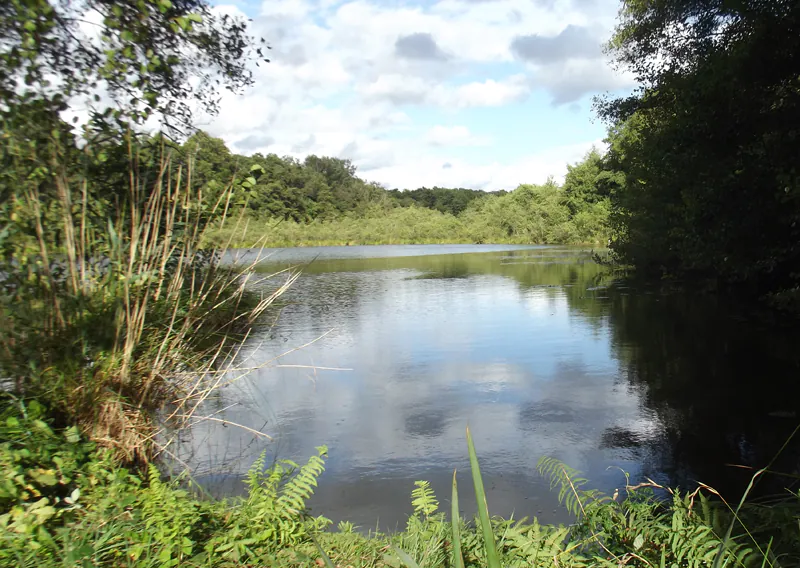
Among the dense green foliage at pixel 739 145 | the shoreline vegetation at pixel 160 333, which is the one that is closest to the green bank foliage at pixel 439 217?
the dense green foliage at pixel 739 145

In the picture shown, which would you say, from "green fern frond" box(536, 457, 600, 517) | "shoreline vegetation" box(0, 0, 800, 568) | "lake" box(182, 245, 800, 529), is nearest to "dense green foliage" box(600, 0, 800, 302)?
"shoreline vegetation" box(0, 0, 800, 568)

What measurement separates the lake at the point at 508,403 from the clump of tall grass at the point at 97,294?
840 millimetres

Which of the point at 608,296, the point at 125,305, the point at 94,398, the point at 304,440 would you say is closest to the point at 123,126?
the point at 125,305

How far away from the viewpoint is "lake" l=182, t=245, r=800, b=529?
20.0ft

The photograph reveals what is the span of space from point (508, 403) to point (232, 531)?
18.5 ft

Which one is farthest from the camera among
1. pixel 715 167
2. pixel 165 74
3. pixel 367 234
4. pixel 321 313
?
pixel 367 234

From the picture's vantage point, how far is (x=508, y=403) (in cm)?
858

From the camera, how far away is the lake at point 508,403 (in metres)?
6.08

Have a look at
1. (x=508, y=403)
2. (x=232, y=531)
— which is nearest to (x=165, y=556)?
(x=232, y=531)

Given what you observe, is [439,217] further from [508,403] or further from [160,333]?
[160,333]

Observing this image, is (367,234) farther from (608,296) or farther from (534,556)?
(534,556)

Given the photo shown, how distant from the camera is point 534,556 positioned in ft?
10.5

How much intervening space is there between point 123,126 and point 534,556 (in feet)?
16.4

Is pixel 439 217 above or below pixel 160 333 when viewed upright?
above
